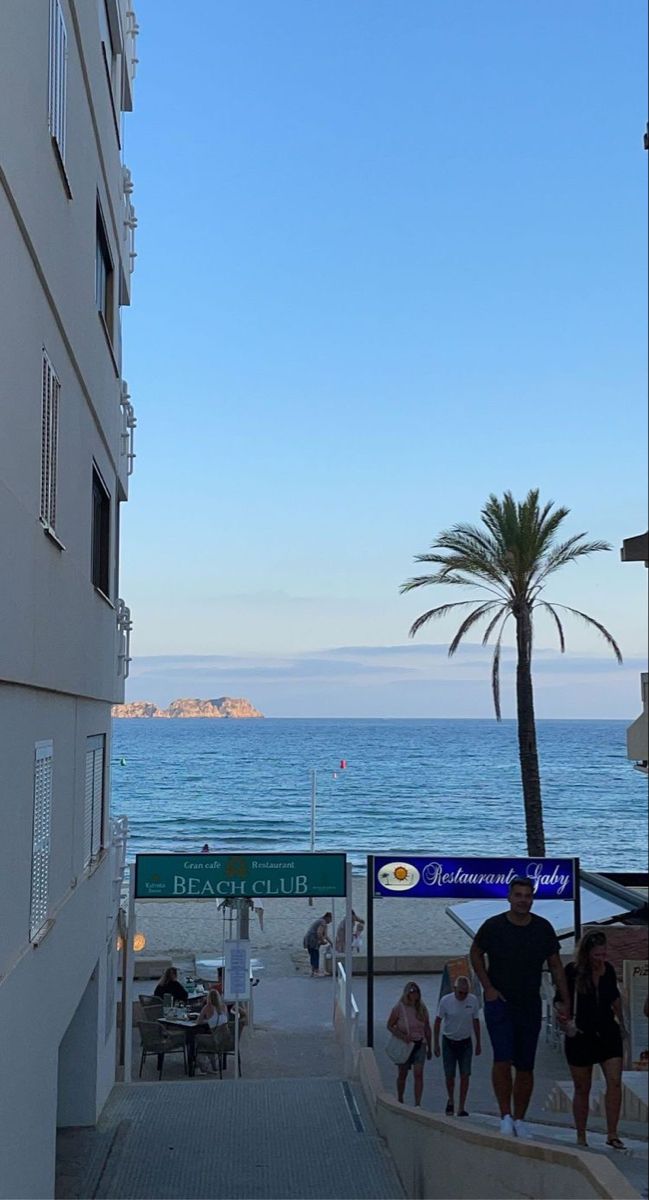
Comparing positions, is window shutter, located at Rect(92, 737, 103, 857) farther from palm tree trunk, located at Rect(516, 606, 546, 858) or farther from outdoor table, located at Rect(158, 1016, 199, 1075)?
palm tree trunk, located at Rect(516, 606, 546, 858)

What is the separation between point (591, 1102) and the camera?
11.7m

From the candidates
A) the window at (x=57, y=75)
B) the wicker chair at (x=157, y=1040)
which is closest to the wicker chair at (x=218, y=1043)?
the wicker chair at (x=157, y=1040)

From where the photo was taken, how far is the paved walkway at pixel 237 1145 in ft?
37.0

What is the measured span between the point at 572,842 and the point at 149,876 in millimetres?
70815

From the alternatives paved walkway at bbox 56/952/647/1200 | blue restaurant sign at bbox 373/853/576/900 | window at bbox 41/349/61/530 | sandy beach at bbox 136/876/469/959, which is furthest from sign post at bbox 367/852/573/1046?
sandy beach at bbox 136/876/469/959

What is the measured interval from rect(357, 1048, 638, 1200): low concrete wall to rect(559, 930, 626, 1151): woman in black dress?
2.30 ft

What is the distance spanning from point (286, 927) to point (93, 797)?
1052 inches

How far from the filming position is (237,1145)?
41.3 ft

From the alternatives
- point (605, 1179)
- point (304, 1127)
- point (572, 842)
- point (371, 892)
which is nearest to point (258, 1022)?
Answer: point (371, 892)

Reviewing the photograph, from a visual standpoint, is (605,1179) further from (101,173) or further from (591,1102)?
(101,173)

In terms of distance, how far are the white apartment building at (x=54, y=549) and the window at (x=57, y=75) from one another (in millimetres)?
31

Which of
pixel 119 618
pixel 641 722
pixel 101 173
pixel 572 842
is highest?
pixel 101 173

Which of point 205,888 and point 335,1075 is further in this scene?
point 335,1075

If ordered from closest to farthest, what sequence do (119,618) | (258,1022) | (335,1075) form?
(119,618)
(335,1075)
(258,1022)
